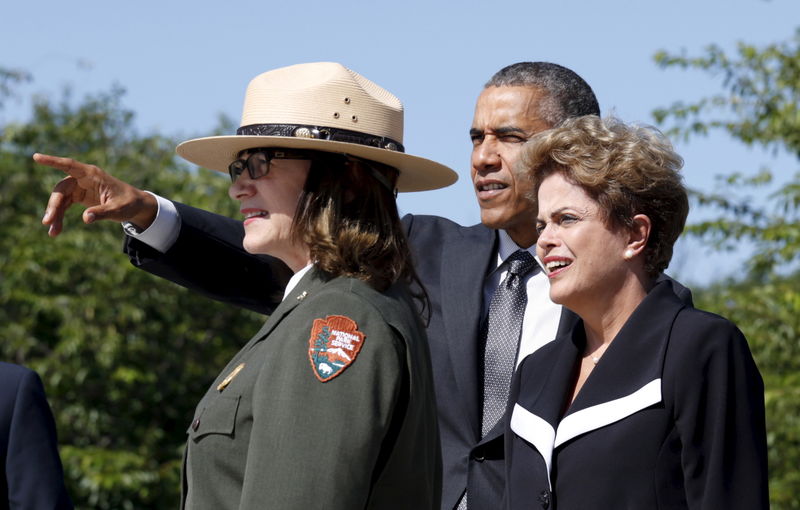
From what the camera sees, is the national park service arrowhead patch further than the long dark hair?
No

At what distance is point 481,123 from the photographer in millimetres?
3840

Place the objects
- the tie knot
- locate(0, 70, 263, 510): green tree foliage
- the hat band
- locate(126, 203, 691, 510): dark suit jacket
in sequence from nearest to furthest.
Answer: the hat band
locate(126, 203, 691, 510): dark suit jacket
the tie knot
locate(0, 70, 263, 510): green tree foliage

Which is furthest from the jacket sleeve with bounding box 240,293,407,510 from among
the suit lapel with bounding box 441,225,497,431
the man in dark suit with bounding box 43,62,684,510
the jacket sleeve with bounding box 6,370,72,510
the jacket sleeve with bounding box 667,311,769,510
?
the jacket sleeve with bounding box 6,370,72,510

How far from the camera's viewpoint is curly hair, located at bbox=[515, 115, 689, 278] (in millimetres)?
2914

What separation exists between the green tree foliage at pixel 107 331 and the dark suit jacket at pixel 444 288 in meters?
6.81

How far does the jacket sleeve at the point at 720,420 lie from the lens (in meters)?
2.60

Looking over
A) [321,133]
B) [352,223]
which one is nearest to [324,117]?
[321,133]

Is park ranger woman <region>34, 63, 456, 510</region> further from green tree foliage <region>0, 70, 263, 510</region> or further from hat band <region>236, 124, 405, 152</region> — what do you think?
green tree foliage <region>0, 70, 263, 510</region>

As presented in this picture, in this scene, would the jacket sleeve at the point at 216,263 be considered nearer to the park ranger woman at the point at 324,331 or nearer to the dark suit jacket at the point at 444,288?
the dark suit jacket at the point at 444,288

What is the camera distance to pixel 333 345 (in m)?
2.51

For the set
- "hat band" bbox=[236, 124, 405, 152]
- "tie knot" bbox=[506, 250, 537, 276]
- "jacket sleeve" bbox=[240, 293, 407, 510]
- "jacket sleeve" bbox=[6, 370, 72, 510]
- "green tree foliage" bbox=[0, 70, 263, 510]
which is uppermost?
"hat band" bbox=[236, 124, 405, 152]

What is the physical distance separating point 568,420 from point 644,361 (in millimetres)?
221

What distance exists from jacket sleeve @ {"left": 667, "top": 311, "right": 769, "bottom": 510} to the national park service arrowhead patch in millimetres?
709

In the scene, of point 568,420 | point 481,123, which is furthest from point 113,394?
point 568,420
